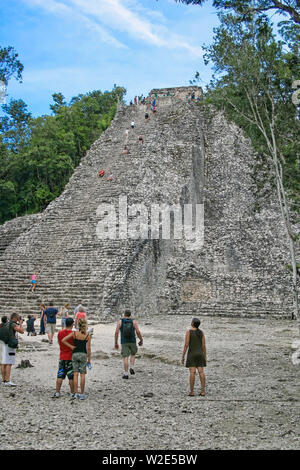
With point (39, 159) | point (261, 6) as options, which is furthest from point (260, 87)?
point (39, 159)

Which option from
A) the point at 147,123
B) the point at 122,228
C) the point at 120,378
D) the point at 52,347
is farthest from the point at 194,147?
the point at 120,378

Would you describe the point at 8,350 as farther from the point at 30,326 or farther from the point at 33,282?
the point at 33,282

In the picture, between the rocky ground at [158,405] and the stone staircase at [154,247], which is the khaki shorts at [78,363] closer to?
the rocky ground at [158,405]

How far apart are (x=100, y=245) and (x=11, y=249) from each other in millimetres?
3815

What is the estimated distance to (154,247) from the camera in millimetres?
17703

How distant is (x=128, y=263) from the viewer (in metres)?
16.0

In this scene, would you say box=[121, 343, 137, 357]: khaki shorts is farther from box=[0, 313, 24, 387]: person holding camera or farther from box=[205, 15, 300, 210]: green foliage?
box=[205, 15, 300, 210]: green foliage

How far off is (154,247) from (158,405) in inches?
461

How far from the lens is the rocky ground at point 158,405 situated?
478cm

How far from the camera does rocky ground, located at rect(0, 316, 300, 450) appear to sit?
478 cm

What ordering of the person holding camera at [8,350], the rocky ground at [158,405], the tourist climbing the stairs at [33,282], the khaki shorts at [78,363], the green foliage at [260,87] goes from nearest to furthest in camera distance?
the rocky ground at [158,405]
the khaki shorts at [78,363]
the person holding camera at [8,350]
the green foliage at [260,87]
the tourist climbing the stairs at [33,282]

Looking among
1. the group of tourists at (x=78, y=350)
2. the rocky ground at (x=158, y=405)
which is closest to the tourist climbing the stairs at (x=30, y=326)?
the rocky ground at (x=158, y=405)

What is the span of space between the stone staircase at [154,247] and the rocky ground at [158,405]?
18.6 feet
